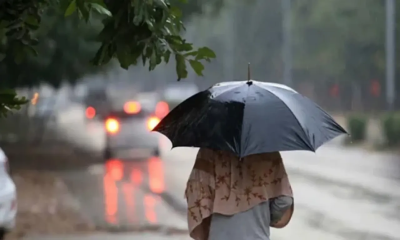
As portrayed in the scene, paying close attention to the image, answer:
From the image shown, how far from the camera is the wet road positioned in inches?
399

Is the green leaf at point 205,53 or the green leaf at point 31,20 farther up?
the green leaf at point 31,20

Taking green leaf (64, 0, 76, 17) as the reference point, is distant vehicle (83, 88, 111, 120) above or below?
above

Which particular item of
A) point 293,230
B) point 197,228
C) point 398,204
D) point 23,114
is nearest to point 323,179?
point 398,204

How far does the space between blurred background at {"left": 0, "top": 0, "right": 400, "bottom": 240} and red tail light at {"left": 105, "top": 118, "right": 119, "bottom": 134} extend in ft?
0.09

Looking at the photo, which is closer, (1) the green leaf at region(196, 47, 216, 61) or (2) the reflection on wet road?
(1) the green leaf at region(196, 47, 216, 61)

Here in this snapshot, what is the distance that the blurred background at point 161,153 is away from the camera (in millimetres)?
10539

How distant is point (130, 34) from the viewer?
15.5ft

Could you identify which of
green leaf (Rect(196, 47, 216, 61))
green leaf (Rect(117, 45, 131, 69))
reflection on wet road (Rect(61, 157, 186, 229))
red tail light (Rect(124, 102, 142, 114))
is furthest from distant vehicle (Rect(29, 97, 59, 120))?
green leaf (Rect(196, 47, 216, 61))

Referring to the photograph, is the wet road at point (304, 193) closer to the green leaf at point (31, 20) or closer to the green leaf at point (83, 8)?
the green leaf at point (31, 20)

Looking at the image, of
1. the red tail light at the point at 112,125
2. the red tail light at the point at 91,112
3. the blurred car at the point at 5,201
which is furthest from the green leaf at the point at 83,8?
the red tail light at the point at 91,112

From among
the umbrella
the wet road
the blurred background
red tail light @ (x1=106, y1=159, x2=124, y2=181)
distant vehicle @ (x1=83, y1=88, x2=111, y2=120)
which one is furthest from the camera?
distant vehicle @ (x1=83, y1=88, x2=111, y2=120)

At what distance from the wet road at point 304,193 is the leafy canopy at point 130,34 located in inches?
204

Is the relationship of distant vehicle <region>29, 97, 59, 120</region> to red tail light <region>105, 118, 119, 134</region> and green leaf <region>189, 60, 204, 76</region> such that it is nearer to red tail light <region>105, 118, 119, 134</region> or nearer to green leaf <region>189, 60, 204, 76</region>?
red tail light <region>105, 118, 119, 134</region>

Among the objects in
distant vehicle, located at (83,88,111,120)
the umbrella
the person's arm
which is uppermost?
distant vehicle, located at (83,88,111,120)
